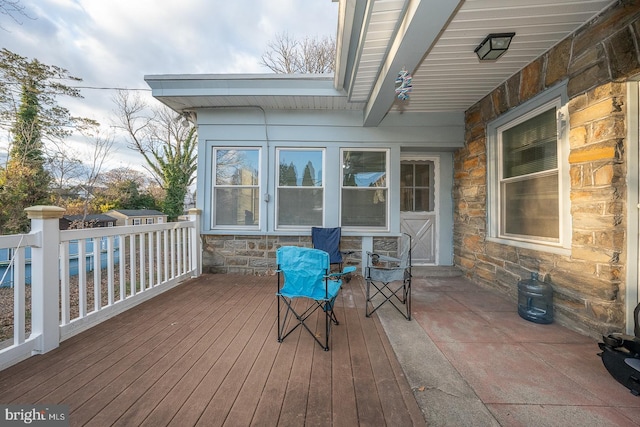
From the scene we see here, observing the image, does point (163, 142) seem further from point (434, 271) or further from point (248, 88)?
point (434, 271)

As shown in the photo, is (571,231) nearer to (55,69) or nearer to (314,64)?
(314,64)

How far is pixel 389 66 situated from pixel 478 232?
2832 mm

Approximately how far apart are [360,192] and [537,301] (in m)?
2.71

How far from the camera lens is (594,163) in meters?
2.22

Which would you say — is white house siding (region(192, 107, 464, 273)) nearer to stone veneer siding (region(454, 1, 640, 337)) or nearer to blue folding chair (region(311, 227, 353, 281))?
blue folding chair (region(311, 227, 353, 281))

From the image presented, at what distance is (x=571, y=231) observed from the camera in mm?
2439

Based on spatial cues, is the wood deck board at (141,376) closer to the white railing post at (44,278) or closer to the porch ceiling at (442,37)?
the white railing post at (44,278)

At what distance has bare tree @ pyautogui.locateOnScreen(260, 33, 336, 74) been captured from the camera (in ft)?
29.0

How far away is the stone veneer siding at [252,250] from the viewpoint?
432cm

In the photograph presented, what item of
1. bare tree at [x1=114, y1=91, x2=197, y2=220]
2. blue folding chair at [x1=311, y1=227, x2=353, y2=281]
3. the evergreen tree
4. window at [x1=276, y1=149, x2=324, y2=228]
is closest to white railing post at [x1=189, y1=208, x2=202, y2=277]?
window at [x1=276, y1=149, x2=324, y2=228]

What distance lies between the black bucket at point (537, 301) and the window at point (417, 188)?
2186mm

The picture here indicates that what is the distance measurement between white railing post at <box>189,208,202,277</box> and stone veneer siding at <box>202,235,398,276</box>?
13cm

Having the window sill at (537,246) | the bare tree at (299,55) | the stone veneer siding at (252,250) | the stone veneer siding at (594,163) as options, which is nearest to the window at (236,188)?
the stone veneer siding at (252,250)

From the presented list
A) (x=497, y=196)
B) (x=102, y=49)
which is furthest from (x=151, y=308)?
(x=102, y=49)
